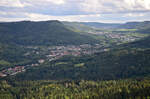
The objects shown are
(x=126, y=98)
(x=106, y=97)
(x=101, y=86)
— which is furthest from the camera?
(x=101, y=86)

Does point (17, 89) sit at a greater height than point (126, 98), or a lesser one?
lesser

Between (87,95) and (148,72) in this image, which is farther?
(148,72)

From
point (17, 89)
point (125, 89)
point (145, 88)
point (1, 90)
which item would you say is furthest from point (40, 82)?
point (145, 88)

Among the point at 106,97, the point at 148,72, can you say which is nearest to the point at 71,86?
the point at 106,97

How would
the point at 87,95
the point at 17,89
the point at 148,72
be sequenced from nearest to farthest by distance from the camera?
the point at 87,95 < the point at 17,89 < the point at 148,72

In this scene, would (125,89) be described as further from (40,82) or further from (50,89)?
(40,82)

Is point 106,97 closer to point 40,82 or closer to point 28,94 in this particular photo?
point 28,94
